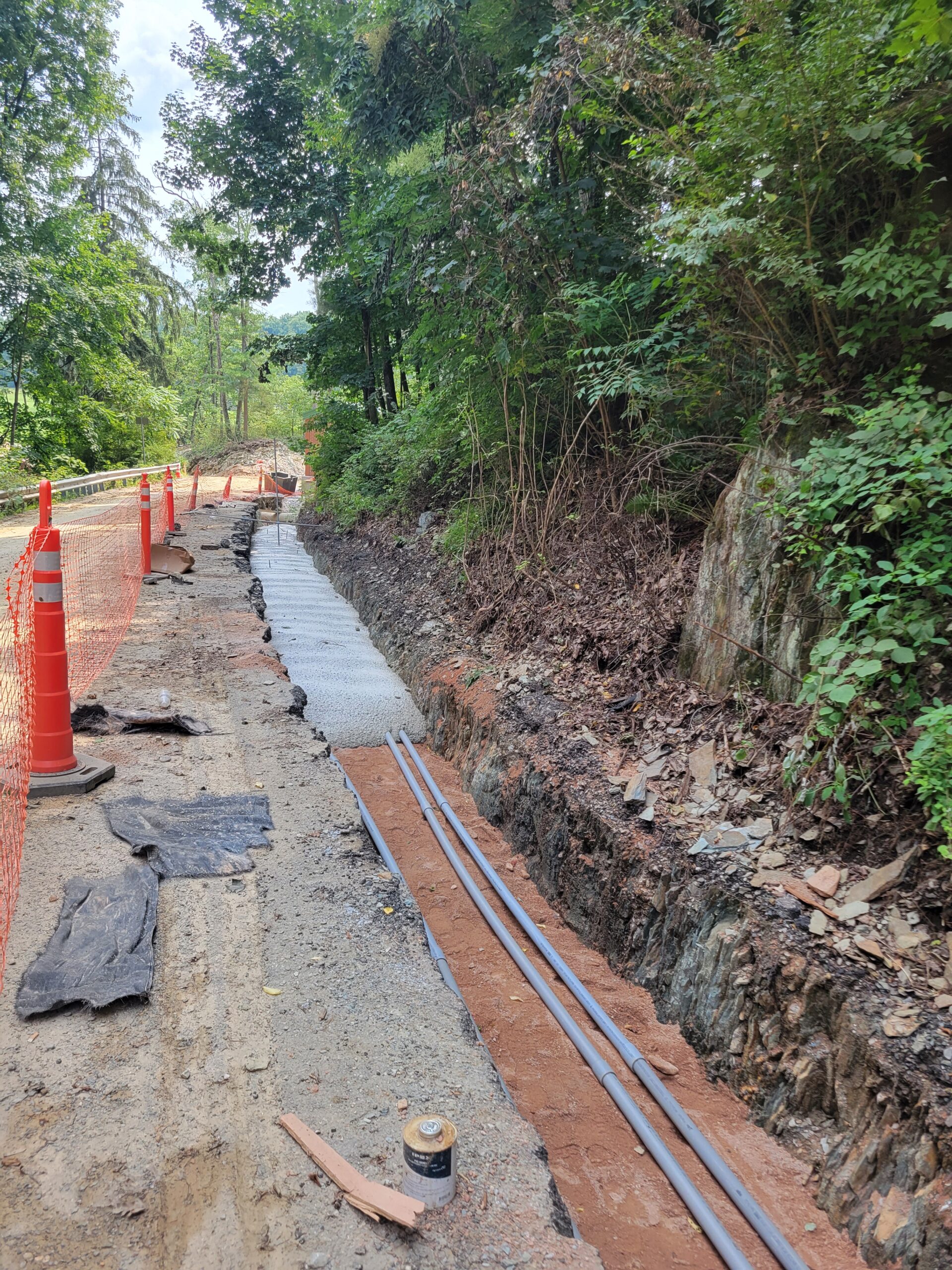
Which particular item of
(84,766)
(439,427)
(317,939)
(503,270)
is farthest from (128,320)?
(317,939)

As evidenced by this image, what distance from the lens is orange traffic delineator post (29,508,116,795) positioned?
4246 mm

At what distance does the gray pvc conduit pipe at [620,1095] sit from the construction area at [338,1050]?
0.5 inches

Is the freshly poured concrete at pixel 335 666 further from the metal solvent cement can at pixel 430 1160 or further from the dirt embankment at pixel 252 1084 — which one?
the metal solvent cement can at pixel 430 1160

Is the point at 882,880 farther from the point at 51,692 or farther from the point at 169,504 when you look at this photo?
the point at 169,504

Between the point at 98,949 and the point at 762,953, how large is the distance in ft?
9.49

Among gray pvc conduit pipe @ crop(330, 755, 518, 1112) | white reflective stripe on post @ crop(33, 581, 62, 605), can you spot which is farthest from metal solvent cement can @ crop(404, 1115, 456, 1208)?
white reflective stripe on post @ crop(33, 581, 62, 605)

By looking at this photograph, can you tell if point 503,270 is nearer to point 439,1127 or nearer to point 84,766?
point 84,766

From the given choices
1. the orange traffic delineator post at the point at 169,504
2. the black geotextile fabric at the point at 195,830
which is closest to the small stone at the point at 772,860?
the black geotextile fabric at the point at 195,830

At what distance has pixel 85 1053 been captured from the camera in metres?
2.58

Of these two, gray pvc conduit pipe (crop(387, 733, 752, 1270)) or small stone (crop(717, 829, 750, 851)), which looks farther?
small stone (crop(717, 829, 750, 851))

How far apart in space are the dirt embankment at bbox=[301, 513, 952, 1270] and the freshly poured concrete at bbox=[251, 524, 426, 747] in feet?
7.78

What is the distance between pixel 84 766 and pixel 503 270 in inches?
242

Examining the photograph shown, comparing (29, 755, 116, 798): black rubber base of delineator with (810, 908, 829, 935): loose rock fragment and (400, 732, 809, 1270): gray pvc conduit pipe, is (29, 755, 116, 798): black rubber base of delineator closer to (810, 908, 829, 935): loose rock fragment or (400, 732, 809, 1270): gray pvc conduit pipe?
(400, 732, 809, 1270): gray pvc conduit pipe

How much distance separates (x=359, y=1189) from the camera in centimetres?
214
